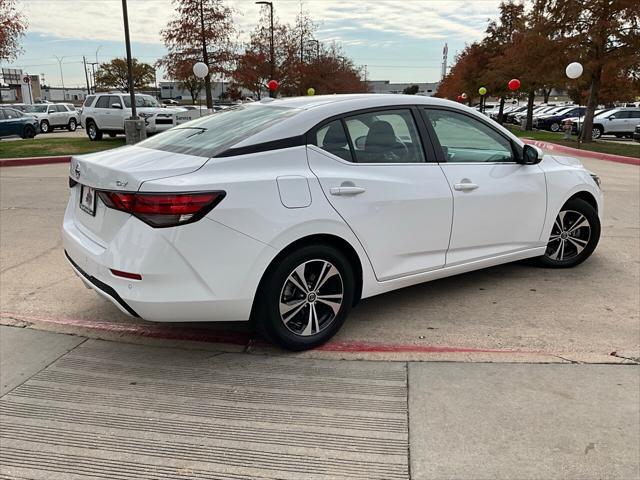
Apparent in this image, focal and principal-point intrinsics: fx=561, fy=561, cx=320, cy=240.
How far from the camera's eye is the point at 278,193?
10.9 ft

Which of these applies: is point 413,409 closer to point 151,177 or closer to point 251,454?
point 251,454

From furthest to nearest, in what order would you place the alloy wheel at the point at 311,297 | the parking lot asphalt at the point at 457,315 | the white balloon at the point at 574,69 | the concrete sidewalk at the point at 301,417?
the white balloon at the point at 574,69 < the parking lot asphalt at the point at 457,315 < the alloy wheel at the point at 311,297 < the concrete sidewalk at the point at 301,417

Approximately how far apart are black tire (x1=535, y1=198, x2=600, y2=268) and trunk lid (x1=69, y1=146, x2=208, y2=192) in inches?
139

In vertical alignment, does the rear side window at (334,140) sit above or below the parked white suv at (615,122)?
above

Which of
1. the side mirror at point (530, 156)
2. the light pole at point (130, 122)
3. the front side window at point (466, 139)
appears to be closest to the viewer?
the front side window at point (466, 139)

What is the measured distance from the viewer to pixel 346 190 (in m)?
3.60

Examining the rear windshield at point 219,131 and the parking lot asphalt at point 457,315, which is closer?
the rear windshield at point 219,131

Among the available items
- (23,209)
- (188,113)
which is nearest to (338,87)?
(188,113)

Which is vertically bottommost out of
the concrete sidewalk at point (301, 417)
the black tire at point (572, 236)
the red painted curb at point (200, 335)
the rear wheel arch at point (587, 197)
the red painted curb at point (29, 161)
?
the red painted curb at point (29, 161)

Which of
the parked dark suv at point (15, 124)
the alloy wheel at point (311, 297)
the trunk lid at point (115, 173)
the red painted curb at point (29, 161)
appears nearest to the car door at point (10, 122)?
the parked dark suv at point (15, 124)

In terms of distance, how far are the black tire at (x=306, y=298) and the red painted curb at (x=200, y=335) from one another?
7.4 inches

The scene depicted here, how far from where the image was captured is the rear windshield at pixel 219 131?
11.7 feet

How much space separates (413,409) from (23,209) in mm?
7294

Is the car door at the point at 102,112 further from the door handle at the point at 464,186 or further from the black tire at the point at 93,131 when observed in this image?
the door handle at the point at 464,186
